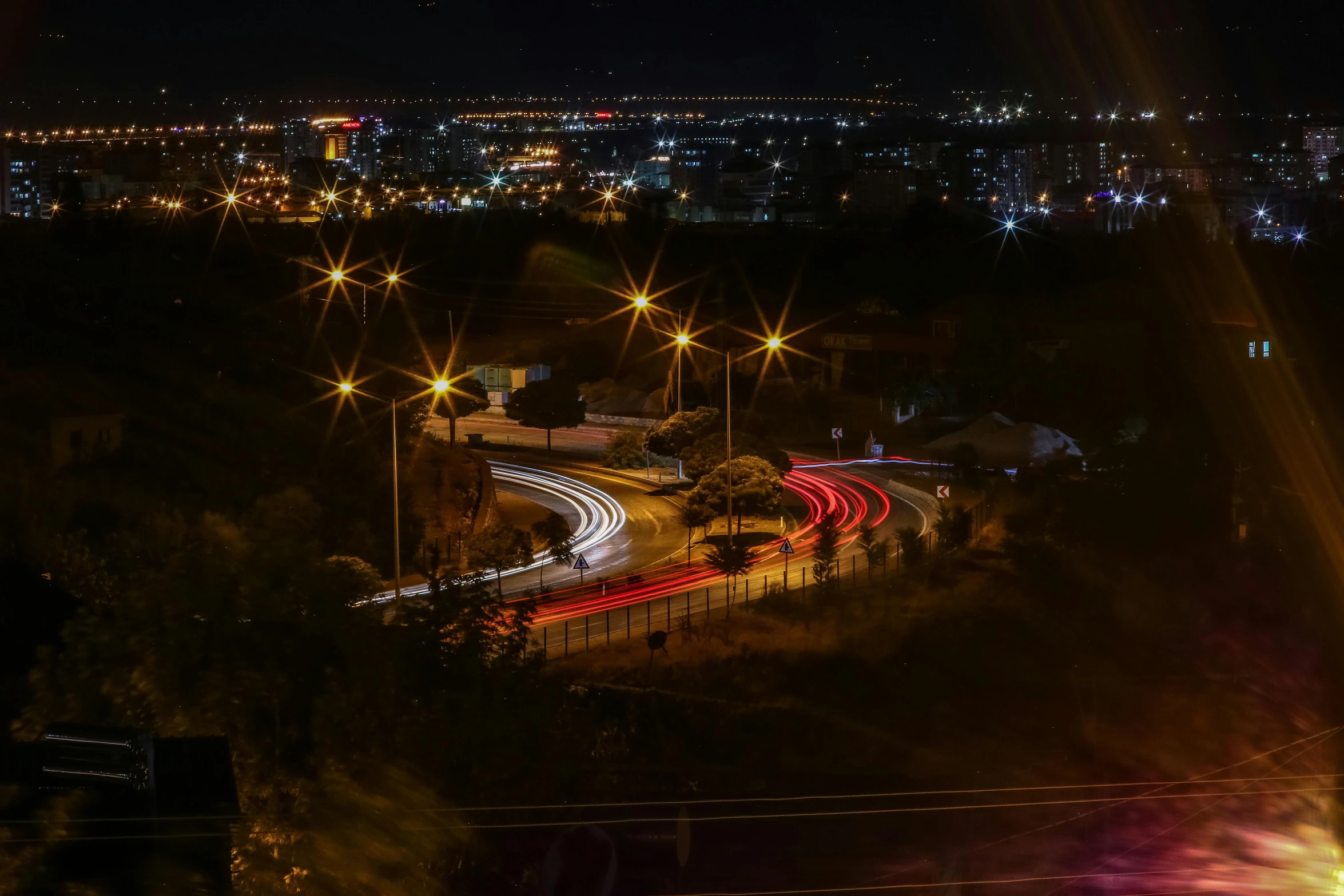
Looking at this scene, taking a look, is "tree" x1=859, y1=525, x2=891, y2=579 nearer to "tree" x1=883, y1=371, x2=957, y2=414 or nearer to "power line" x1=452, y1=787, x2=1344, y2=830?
"power line" x1=452, y1=787, x2=1344, y2=830

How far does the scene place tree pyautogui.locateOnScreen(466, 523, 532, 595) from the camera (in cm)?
826

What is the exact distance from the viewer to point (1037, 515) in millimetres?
9984

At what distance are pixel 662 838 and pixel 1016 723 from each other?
9.08ft

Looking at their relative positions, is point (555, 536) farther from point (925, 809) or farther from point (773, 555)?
point (925, 809)

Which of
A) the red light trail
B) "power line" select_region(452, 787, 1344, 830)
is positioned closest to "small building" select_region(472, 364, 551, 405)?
the red light trail

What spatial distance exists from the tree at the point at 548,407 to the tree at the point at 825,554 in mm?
4822

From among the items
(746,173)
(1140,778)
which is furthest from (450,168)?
(1140,778)

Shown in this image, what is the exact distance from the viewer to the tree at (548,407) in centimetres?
1311

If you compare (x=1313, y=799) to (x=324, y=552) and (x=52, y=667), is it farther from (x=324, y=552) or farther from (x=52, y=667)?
(x=52, y=667)

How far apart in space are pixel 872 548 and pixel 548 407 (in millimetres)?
5151

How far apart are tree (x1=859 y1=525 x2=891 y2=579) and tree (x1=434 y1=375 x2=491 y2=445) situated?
3.63 meters

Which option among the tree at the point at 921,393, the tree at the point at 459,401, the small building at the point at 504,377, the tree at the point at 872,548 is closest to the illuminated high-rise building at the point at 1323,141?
the tree at the point at 921,393

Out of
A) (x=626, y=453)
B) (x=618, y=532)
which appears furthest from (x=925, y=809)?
(x=626, y=453)

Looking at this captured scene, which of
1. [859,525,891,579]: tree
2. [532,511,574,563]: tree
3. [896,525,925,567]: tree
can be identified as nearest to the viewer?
[859,525,891,579]: tree
